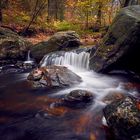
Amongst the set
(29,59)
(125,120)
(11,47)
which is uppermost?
(125,120)

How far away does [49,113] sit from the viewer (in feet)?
23.0

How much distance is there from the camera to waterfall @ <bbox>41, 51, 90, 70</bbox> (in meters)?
11.7

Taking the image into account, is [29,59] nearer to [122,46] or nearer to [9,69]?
[9,69]

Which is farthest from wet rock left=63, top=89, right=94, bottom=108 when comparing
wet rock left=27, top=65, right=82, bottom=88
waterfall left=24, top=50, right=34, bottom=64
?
waterfall left=24, top=50, right=34, bottom=64

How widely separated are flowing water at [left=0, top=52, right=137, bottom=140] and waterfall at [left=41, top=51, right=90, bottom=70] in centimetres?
147

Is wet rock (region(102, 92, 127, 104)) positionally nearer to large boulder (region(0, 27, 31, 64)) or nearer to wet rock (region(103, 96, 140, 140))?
wet rock (region(103, 96, 140, 140))

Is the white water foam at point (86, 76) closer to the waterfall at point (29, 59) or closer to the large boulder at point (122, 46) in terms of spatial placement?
the large boulder at point (122, 46)

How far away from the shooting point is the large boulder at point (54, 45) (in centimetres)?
1320

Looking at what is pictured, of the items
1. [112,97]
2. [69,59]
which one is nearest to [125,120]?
[112,97]

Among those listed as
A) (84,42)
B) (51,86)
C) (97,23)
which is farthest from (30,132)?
(97,23)

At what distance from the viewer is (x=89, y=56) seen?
38.1 feet

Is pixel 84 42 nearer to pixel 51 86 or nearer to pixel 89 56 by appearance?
pixel 89 56

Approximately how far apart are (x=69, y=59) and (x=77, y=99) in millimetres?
4837

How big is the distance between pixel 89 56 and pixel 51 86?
3204 millimetres
